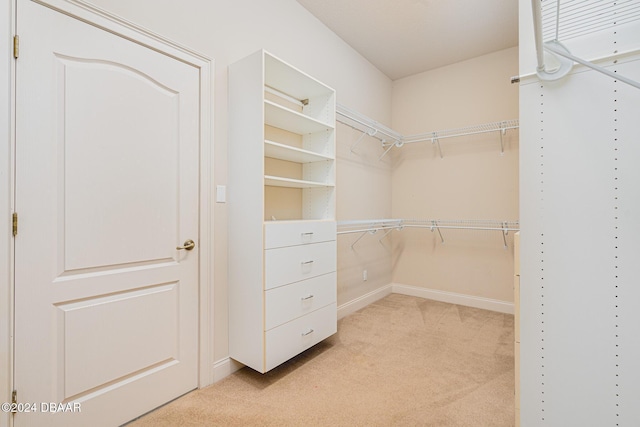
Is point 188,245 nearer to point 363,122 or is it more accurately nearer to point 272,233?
point 272,233

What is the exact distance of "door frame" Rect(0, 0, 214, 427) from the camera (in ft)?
3.89

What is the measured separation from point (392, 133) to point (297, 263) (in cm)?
227

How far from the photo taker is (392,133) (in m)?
3.56

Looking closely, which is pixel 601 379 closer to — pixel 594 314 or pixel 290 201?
pixel 594 314

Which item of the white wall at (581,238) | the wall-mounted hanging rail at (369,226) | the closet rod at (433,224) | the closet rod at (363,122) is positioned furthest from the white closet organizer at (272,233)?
the white wall at (581,238)

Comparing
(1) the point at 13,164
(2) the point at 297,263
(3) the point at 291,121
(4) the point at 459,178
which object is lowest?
(2) the point at 297,263

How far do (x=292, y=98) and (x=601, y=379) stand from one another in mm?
2359

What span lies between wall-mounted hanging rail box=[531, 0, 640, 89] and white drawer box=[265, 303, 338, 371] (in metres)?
1.83

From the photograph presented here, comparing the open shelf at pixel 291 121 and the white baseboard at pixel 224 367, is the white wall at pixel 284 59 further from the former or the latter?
the open shelf at pixel 291 121

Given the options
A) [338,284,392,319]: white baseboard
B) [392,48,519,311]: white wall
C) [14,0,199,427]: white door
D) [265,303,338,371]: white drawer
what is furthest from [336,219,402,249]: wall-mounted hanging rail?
[14,0,199,427]: white door

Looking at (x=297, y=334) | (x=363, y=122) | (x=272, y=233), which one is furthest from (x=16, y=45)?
(x=363, y=122)

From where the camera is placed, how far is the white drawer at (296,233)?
1822mm

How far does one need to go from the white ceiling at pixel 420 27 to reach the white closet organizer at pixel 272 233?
92 centimetres

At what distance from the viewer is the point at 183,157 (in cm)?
176
